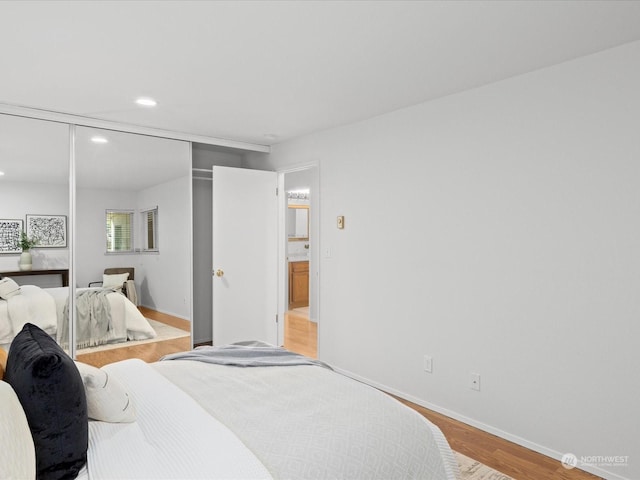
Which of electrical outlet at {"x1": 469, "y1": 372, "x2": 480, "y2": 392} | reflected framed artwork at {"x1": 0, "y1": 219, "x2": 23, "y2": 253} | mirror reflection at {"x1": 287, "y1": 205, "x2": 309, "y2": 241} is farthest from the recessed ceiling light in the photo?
mirror reflection at {"x1": 287, "y1": 205, "x2": 309, "y2": 241}

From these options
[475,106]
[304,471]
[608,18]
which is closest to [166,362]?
[304,471]

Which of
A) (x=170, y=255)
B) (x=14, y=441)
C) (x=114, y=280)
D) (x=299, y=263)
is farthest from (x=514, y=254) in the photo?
(x=299, y=263)

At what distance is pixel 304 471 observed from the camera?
1.42 metres

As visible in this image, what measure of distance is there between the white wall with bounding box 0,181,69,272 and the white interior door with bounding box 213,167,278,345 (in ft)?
4.69

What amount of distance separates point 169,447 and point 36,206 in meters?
2.95

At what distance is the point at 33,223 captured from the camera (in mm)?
3568

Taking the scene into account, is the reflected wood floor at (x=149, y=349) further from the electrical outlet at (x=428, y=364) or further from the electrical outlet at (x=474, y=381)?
the electrical outlet at (x=474, y=381)

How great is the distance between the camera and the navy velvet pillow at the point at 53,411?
4.47 ft

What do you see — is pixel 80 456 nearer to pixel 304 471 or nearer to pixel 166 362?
pixel 304 471

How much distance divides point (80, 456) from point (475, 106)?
3021 mm

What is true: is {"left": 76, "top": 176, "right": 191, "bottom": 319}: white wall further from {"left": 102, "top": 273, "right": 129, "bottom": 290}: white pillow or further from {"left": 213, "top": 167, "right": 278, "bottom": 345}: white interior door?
{"left": 213, "top": 167, "right": 278, "bottom": 345}: white interior door

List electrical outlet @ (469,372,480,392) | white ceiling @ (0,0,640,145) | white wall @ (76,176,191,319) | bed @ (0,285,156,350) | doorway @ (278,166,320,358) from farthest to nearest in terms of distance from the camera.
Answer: doorway @ (278,166,320,358) → white wall @ (76,176,191,319) → bed @ (0,285,156,350) → electrical outlet @ (469,372,480,392) → white ceiling @ (0,0,640,145)

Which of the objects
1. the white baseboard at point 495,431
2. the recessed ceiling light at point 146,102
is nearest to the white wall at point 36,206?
the recessed ceiling light at point 146,102

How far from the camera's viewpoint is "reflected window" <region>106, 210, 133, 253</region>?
13.0 feet
